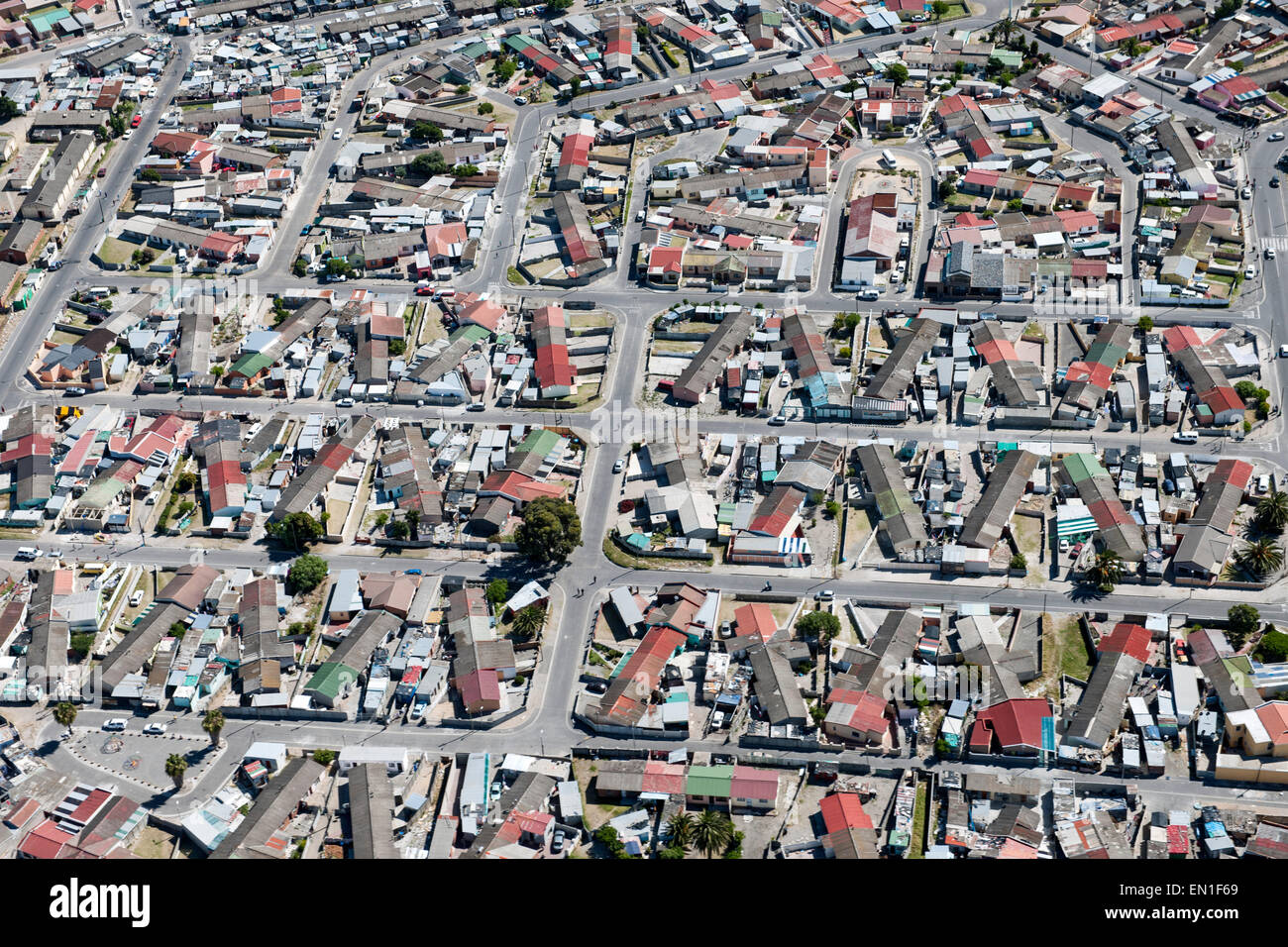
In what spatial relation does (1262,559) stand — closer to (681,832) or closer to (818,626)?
(818,626)

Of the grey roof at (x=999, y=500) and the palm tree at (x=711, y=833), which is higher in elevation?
the grey roof at (x=999, y=500)

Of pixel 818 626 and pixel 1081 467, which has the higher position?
pixel 1081 467

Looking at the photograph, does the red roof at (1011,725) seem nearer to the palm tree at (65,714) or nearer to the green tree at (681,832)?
the green tree at (681,832)

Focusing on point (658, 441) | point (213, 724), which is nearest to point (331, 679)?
point (213, 724)

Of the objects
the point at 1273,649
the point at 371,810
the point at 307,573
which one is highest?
the point at 307,573

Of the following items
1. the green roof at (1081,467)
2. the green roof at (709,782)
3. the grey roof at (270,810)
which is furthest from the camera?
the green roof at (1081,467)

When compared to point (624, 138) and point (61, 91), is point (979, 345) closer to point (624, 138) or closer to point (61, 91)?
point (624, 138)

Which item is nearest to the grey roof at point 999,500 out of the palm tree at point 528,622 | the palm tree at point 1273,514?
the palm tree at point 1273,514
